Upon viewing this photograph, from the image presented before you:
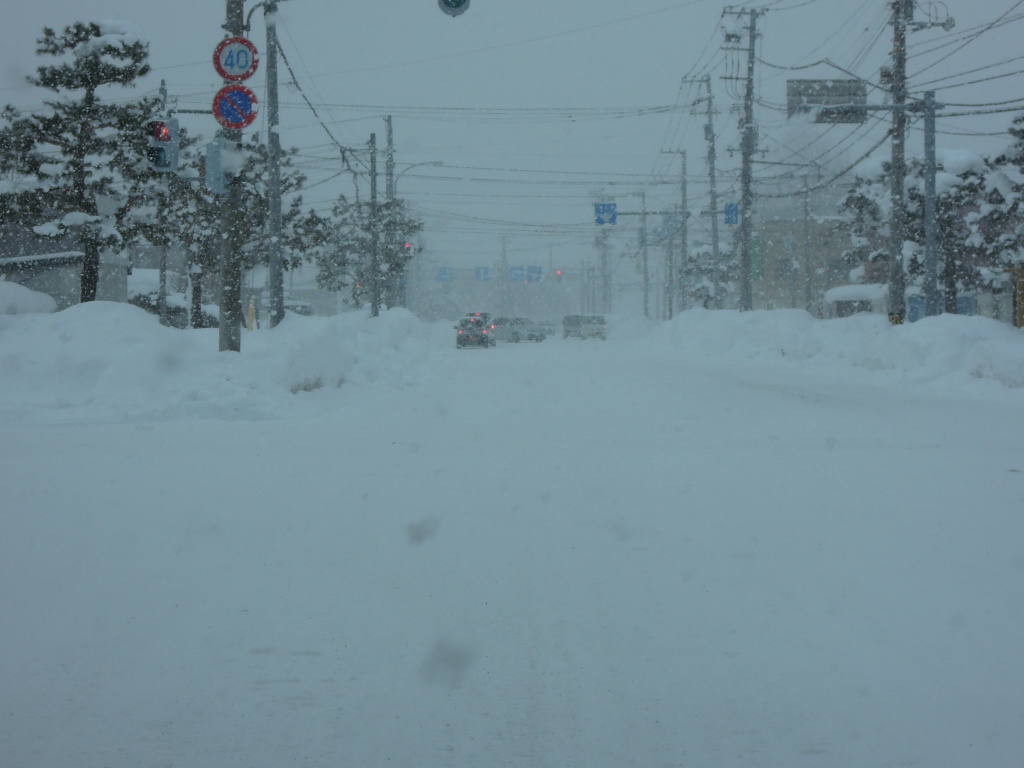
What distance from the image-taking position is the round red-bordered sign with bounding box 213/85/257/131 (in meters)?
17.4

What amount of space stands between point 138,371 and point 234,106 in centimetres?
539

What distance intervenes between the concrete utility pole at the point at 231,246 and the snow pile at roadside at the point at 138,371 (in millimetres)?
506

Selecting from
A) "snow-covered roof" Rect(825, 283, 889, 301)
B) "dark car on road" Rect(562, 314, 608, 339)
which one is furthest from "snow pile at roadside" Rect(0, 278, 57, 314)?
"dark car on road" Rect(562, 314, 608, 339)

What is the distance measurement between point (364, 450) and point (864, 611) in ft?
23.7

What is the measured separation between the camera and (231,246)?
18312 mm

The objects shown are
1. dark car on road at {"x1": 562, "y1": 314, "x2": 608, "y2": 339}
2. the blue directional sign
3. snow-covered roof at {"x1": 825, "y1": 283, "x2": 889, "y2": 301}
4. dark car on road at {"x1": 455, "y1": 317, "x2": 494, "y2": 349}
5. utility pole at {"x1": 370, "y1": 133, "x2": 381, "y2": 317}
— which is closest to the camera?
utility pole at {"x1": 370, "y1": 133, "x2": 381, "y2": 317}

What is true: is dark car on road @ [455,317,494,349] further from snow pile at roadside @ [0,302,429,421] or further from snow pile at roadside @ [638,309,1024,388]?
snow pile at roadside @ [0,302,429,421]

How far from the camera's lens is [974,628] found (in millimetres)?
5035

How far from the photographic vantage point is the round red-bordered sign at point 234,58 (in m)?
17.5

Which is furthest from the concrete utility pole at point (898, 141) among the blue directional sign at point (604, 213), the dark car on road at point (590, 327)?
the dark car on road at point (590, 327)

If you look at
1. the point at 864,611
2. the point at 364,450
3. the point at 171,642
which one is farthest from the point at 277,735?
the point at 364,450

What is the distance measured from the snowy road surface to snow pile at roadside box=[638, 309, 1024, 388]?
9.06 meters

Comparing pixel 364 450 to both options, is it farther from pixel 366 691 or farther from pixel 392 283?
pixel 392 283

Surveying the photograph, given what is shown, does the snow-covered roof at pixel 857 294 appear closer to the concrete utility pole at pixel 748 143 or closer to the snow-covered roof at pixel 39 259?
the concrete utility pole at pixel 748 143
